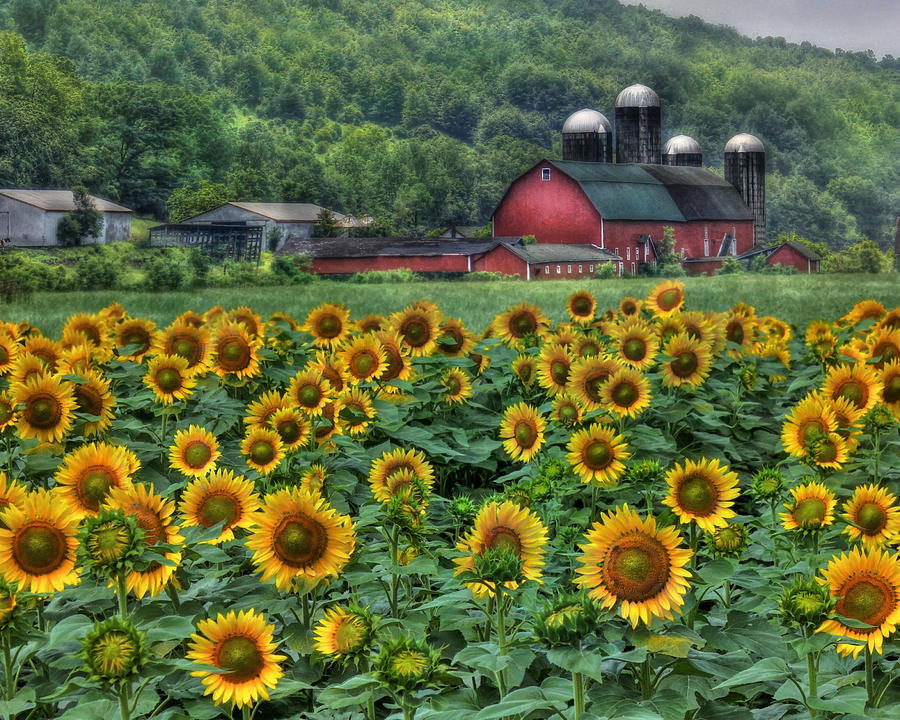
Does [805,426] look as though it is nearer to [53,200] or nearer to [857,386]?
[857,386]

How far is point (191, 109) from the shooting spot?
2145 cm

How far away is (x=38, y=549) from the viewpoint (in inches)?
86.0

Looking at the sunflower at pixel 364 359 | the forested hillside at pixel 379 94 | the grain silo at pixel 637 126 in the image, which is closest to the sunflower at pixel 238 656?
the sunflower at pixel 364 359

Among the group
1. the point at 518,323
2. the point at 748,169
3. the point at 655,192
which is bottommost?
the point at 518,323

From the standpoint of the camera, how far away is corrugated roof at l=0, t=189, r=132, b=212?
57.0 ft

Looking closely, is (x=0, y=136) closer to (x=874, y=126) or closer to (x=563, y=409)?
(x=563, y=409)

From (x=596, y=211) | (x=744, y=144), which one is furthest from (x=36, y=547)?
(x=744, y=144)

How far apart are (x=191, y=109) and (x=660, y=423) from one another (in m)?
18.1

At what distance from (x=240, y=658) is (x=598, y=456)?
154 centimetres

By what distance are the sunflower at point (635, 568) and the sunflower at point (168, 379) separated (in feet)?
8.35

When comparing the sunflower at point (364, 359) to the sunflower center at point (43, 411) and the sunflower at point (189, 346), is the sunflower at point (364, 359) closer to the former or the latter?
the sunflower at point (189, 346)

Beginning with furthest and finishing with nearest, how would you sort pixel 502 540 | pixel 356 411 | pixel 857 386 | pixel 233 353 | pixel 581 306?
pixel 581 306, pixel 233 353, pixel 857 386, pixel 356 411, pixel 502 540

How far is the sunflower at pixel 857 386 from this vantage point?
402cm

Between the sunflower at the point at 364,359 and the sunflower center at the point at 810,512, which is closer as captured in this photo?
the sunflower center at the point at 810,512
